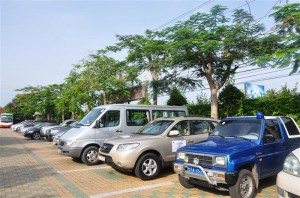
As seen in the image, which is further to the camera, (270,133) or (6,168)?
(6,168)

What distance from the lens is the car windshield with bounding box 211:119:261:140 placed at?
8398 millimetres

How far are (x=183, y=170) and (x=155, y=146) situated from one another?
2.04 metres

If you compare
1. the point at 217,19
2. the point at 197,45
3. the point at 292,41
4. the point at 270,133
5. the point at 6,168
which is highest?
the point at 217,19

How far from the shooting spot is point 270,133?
848 cm

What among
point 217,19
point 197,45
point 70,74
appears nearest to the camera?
point 197,45

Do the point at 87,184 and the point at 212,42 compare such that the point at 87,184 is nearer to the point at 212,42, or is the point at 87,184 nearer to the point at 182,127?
the point at 182,127

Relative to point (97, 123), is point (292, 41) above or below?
above

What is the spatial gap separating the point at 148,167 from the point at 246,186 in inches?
125

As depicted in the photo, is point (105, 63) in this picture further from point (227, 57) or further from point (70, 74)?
point (227, 57)

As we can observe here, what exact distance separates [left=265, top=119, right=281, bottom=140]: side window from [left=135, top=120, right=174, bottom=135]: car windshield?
10.1 ft

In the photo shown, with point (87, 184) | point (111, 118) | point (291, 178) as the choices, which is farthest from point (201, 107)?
point (291, 178)

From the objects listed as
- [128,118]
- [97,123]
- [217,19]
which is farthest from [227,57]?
[97,123]

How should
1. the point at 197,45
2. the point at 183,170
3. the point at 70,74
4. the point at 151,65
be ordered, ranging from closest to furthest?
1. the point at 183,170
2. the point at 197,45
3. the point at 151,65
4. the point at 70,74

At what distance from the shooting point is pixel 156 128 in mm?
11062
